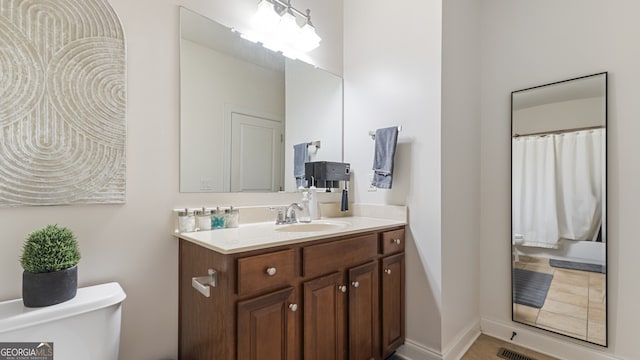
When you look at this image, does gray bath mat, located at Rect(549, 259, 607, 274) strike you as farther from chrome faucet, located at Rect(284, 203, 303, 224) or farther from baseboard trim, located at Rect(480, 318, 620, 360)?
chrome faucet, located at Rect(284, 203, 303, 224)

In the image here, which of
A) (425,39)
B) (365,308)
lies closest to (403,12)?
(425,39)

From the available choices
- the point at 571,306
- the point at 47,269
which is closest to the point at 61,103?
the point at 47,269

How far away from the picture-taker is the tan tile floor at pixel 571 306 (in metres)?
1.72

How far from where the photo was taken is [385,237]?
1.70 meters

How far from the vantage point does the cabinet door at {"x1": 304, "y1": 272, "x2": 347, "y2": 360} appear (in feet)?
4.20

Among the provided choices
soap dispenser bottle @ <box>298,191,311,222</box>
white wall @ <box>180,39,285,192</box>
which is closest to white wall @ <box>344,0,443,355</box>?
soap dispenser bottle @ <box>298,191,311,222</box>

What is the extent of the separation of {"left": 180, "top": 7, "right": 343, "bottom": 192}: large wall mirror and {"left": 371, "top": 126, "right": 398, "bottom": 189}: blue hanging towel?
1.39ft

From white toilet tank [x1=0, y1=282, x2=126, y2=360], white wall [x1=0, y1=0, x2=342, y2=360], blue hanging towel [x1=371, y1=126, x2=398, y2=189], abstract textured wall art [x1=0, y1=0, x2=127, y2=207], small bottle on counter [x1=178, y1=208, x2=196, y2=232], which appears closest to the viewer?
white toilet tank [x1=0, y1=282, x2=126, y2=360]

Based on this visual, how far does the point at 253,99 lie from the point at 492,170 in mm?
1826

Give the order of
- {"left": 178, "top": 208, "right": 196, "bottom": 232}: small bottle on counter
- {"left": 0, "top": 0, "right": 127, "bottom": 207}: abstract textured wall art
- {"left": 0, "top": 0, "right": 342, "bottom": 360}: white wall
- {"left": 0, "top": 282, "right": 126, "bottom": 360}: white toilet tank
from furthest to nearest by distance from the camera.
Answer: {"left": 178, "top": 208, "right": 196, "bottom": 232}: small bottle on counter
{"left": 0, "top": 0, "right": 342, "bottom": 360}: white wall
{"left": 0, "top": 0, "right": 127, "bottom": 207}: abstract textured wall art
{"left": 0, "top": 282, "right": 126, "bottom": 360}: white toilet tank

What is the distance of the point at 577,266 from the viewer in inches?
70.4

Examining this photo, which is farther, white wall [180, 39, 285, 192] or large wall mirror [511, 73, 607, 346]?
large wall mirror [511, 73, 607, 346]

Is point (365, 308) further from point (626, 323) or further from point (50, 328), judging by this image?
point (626, 323)

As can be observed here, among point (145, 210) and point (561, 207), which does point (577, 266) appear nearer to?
point (561, 207)
